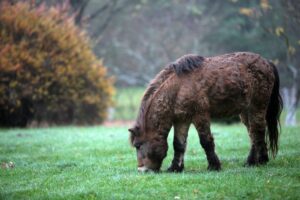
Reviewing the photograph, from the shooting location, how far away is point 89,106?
2514 cm

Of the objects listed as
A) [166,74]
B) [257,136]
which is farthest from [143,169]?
[257,136]

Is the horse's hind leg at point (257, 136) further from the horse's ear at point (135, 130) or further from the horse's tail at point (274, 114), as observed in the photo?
the horse's ear at point (135, 130)

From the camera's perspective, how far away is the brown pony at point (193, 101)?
974 centimetres

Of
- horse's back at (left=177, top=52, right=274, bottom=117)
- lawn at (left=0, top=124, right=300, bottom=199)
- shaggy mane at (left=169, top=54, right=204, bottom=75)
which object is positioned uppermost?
shaggy mane at (left=169, top=54, right=204, bottom=75)

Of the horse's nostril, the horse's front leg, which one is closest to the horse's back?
the horse's front leg

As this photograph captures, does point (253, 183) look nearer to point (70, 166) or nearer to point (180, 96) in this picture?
point (180, 96)

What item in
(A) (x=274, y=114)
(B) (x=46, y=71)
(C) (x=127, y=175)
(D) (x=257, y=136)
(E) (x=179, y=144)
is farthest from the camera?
(B) (x=46, y=71)

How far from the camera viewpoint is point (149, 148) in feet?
32.2

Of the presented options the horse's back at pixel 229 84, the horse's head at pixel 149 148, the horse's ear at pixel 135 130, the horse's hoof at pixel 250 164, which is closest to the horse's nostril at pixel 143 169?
the horse's head at pixel 149 148

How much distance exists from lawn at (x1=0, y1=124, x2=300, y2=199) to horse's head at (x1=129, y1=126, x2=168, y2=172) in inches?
12.8

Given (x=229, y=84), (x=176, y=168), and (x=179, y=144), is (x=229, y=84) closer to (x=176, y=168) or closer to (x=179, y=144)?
(x=179, y=144)

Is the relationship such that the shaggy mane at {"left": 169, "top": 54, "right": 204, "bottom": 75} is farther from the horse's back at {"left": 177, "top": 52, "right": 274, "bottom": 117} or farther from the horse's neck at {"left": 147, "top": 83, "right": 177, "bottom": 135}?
the horse's neck at {"left": 147, "top": 83, "right": 177, "bottom": 135}

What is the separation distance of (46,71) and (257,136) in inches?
563

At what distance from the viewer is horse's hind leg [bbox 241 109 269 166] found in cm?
1038
